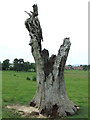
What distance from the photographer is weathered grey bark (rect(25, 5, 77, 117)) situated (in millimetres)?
10273

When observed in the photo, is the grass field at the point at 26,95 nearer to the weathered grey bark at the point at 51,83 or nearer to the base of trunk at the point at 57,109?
the base of trunk at the point at 57,109

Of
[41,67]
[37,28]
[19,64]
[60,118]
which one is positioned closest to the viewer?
[60,118]

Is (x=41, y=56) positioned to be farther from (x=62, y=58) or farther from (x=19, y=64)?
(x=19, y=64)

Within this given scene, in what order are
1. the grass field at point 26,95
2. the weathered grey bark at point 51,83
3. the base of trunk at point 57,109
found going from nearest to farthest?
the base of trunk at point 57,109
the weathered grey bark at point 51,83
the grass field at point 26,95

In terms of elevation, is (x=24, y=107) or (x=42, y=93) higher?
(x=42, y=93)

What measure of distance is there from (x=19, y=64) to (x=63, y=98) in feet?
193

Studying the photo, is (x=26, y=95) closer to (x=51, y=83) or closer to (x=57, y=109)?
(x=51, y=83)

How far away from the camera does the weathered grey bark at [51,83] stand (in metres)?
10.3

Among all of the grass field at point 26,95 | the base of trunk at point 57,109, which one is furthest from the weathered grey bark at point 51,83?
the grass field at point 26,95

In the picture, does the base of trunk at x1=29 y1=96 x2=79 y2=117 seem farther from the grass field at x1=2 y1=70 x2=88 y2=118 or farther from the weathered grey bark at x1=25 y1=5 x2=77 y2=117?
the grass field at x1=2 y1=70 x2=88 y2=118

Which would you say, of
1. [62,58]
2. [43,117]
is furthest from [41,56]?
[43,117]

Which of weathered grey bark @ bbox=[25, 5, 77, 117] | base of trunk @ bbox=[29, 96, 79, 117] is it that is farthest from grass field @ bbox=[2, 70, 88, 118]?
weathered grey bark @ bbox=[25, 5, 77, 117]

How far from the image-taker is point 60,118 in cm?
956

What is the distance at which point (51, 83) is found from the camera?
10570 millimetres
